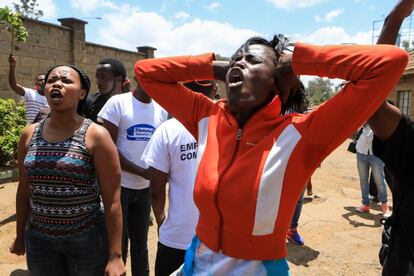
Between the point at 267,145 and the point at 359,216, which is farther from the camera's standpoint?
the point at 359,216

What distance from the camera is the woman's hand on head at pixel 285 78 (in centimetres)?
152

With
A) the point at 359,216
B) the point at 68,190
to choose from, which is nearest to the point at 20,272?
the point at 68,190

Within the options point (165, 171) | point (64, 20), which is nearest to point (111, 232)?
point (165, 171)

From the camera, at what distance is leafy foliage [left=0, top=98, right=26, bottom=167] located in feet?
24.6

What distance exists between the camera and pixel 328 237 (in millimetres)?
5277

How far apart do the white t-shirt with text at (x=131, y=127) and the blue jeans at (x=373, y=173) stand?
418cm

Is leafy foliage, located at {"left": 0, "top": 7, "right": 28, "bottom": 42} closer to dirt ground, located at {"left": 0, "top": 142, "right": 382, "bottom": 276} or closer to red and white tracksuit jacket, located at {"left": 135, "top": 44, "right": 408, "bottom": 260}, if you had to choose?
dirt ground, located at {"left": 0, "top": 142, "right": 382, "bottom": 276}

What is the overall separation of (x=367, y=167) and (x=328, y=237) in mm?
1678

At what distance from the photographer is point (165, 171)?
246 cm

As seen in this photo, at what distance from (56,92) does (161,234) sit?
41.7 inches

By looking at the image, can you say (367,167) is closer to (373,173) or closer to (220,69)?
(373,173)

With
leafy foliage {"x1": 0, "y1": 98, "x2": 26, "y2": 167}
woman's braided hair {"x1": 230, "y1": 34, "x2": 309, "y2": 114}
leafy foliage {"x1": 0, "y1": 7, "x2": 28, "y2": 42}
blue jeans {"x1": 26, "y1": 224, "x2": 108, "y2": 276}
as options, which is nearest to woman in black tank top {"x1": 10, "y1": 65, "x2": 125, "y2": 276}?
blue jeans {"x1": 26, "y1": 224, "x2": 108, "y2": 276}

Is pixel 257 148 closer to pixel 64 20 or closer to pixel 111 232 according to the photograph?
pixel 111 232

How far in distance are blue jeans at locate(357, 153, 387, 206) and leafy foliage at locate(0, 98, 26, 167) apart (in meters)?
6.39
